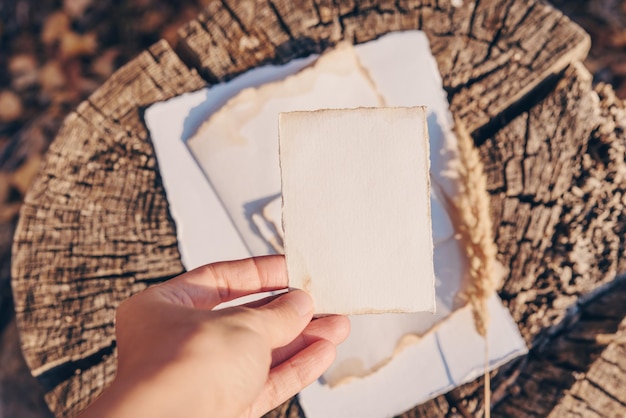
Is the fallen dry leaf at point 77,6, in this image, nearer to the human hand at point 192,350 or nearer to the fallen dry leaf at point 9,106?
the fallen dry leaf at point 9,106

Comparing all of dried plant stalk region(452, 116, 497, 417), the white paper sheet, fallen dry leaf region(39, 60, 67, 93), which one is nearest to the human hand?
the white paper sheet

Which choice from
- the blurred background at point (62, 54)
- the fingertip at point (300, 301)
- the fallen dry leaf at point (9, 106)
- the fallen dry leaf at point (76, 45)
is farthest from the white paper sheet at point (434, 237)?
the fallen dry leaf at point (9, 106)

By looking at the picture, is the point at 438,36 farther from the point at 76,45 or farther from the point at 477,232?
the point at 76,45

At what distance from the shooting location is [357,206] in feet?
2.90

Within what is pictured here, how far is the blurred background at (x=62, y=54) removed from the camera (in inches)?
65.5

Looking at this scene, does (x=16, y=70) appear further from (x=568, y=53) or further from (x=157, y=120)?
(x=568, y=53)

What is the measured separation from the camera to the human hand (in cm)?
64

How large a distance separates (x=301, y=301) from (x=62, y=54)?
1.46 m

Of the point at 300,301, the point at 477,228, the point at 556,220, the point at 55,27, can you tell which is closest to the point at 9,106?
the point at 55,27

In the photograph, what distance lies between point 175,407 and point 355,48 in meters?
0.92

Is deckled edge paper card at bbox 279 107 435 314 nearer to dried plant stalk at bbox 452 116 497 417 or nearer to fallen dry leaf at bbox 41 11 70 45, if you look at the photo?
dried plant stalk at bbox 452 116 497 417

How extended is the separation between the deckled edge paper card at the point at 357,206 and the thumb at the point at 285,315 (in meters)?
0.05

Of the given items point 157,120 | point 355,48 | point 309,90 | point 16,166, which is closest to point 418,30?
point 355,48

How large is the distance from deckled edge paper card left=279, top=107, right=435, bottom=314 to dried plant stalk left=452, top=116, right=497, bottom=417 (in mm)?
245
